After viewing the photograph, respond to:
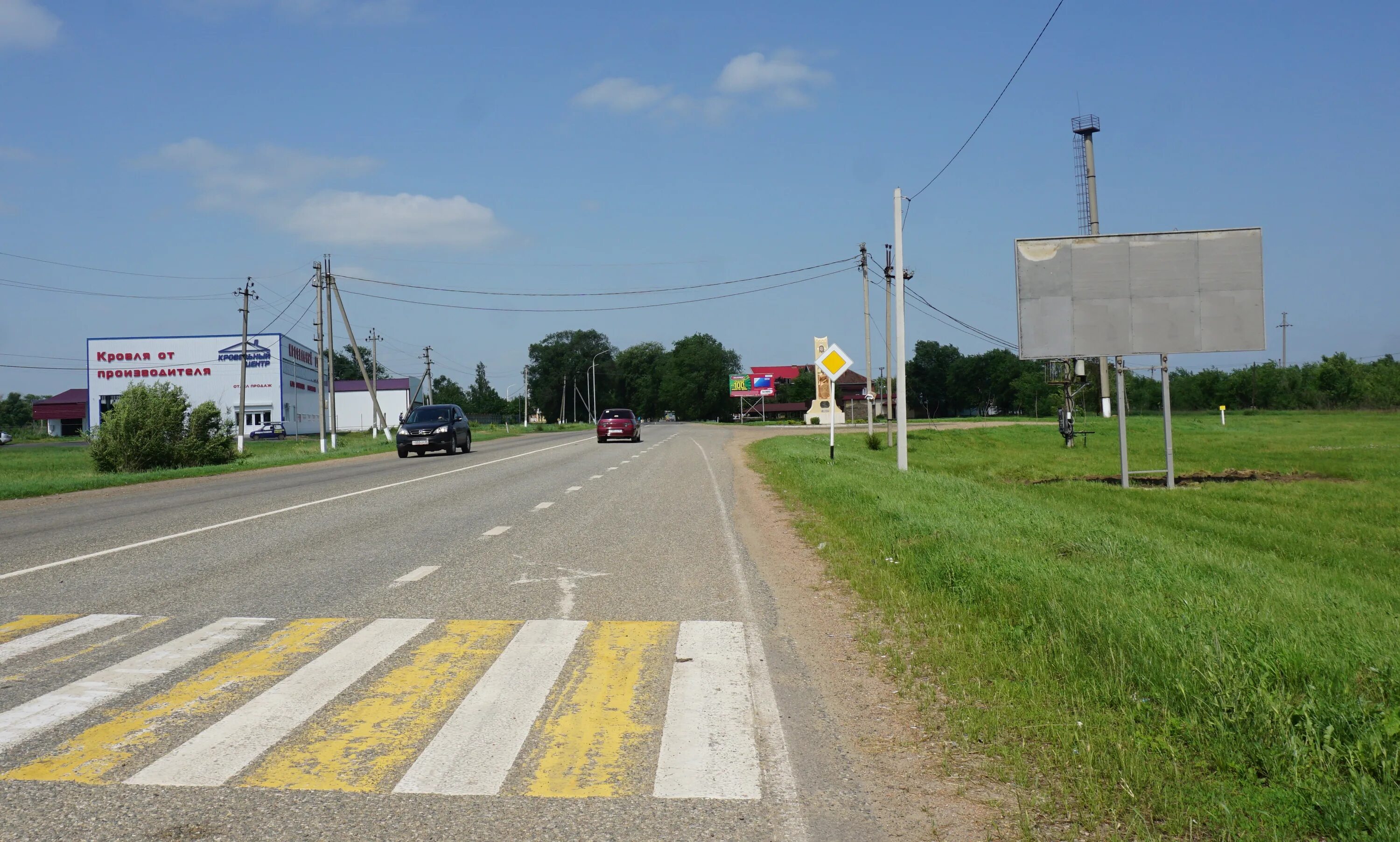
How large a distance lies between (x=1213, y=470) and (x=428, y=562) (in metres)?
24.0

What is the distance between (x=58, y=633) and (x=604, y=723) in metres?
4.23

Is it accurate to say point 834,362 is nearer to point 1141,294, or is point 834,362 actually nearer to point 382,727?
point 1141,294

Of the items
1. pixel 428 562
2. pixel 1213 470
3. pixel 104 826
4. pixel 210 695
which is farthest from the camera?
pixel 1213 470

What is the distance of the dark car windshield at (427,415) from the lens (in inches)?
1389

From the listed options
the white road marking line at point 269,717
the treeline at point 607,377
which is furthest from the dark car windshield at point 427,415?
the treeline at point 607,377

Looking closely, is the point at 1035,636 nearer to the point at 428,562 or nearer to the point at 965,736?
the point at 965,736

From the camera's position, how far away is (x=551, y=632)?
6.87m

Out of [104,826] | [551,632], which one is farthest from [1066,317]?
[104,826]

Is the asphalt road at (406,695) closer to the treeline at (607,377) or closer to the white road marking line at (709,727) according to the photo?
the white road marking line at (709,727)

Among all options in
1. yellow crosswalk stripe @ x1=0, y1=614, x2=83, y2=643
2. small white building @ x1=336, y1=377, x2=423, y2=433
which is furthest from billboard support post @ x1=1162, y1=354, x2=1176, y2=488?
small white building @ x1=336, y1=377, x2=423, y2=433

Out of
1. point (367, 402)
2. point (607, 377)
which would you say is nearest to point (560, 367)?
point (607, 377)

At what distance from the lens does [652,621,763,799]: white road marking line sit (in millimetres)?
4094

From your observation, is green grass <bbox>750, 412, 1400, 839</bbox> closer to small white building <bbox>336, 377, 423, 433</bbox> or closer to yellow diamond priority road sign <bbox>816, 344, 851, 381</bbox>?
yellow diamond priority road sign <bbox>816, 344, 851, 381</bbox>

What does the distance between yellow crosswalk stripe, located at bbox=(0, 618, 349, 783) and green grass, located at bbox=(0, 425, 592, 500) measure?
58.3 ft
